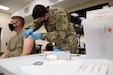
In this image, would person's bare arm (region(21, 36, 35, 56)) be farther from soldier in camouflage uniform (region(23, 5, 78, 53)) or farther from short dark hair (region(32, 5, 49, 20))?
short dark hair (region(32, 5, 49, 20))

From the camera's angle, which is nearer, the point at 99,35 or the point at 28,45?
the point at 99,35

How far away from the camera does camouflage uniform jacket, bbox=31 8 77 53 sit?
1.62 metres

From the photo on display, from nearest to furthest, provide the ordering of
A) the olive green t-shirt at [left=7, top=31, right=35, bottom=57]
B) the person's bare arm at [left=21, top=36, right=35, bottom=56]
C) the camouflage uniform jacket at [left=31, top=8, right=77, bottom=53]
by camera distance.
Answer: the camouflage uniform jacket at [left=31, top=8, right=77, bottom=53] < the person's bare arm at [left=21, top=36, right=35, bottom=56] < the olive green t-shirt at [left=7, top=31, right=35, bottom=57]

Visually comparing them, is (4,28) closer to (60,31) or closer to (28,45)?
(28,45)

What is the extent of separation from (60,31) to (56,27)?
129 millimetres

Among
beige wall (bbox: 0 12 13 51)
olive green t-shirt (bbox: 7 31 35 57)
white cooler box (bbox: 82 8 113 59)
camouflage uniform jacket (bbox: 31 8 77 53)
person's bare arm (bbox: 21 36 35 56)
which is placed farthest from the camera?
beige wall (bbox: 0 12 13 51)

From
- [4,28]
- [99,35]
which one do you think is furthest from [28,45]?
[4,28]

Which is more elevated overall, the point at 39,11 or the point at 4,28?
the point at 4,28

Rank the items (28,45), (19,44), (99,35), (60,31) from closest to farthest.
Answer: (99,35) < (60,31) < (28,45) < (19,44)

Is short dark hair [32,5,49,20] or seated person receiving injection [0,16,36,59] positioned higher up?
short dark hair [32,5,49,20]

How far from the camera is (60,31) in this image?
165 cm

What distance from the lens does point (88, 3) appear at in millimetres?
4258

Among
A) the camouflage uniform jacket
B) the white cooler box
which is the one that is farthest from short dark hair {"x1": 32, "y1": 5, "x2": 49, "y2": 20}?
the white cooler box

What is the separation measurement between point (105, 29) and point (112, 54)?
0.19 metres
